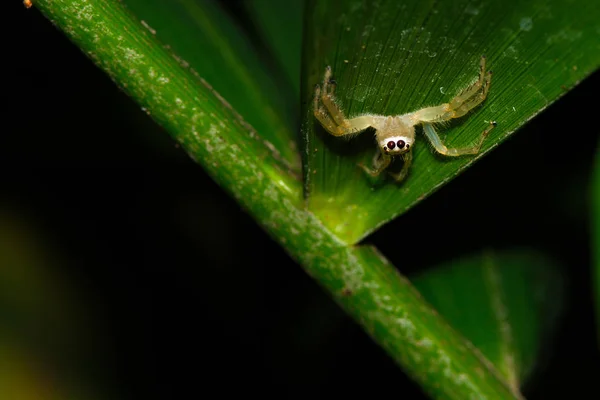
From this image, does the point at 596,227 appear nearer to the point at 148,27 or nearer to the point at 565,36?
the point at 565,36

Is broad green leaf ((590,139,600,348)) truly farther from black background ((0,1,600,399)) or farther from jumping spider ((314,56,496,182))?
black background ((0,1,600,399))

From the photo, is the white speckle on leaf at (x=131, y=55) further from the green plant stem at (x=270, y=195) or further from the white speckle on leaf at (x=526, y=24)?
the white speckle on leaf at (x=526, y=24)

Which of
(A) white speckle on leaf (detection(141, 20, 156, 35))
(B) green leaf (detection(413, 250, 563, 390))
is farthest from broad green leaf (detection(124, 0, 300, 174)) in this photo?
(B) green leaf (detection(413, 250, 563, 390))

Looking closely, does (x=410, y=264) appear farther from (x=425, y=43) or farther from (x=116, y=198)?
(x=116, y=198)

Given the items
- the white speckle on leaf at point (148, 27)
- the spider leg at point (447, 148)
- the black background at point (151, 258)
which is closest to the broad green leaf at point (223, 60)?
the white speckle on leaf at point (148, 27)

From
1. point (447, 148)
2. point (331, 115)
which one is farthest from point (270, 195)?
point (447, 148)
